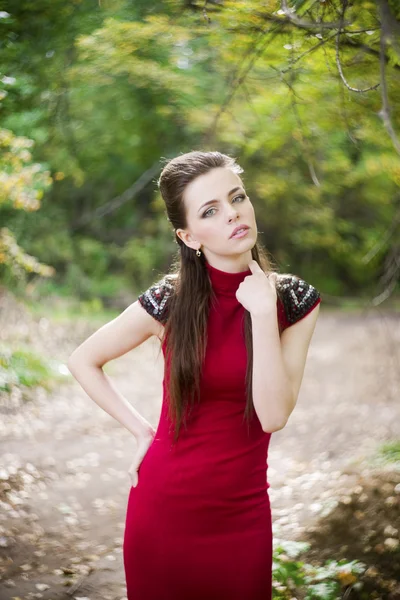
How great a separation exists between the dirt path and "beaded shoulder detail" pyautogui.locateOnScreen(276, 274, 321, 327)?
218cm

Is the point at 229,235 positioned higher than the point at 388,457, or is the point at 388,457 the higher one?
the point at 229,235

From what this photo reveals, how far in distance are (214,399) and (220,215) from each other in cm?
66

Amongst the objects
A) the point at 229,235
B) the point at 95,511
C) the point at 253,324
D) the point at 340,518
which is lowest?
the point at 95,511

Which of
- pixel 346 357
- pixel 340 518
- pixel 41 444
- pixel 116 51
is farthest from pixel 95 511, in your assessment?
pixel 346 357

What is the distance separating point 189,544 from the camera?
2.19 metres

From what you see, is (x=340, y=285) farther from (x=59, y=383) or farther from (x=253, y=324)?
(x=253, y=324)

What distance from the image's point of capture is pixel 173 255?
4473 mm

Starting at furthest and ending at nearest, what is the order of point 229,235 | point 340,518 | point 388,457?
point 388,457
point 340,518
point 229,235

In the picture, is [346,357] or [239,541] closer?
[239,541]

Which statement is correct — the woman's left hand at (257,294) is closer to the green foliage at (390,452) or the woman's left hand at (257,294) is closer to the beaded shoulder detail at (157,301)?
the beaded shoulder detail at (157,301)

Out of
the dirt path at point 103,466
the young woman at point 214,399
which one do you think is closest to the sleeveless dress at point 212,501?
the young woman at point 214,399

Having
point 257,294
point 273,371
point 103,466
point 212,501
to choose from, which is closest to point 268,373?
point 273,371

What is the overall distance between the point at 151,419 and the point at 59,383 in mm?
1644

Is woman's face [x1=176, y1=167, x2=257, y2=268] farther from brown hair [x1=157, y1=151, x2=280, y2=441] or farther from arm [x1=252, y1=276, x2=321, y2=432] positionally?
arm [x1=252, y1=276, x2=321, y2=432]
